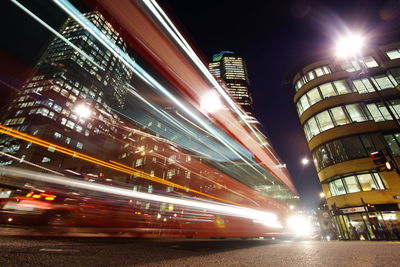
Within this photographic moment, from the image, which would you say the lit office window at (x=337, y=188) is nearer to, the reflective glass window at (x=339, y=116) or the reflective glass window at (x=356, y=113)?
the reflective glass window at (x=339, y=116)

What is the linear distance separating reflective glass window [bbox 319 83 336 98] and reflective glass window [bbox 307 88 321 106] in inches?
23.8

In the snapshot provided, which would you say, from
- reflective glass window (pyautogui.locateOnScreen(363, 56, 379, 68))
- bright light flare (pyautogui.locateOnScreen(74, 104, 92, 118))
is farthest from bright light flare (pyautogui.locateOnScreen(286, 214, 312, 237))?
bright light flare (pyautogui.locateOnScreen(74, 104, 92, 118))

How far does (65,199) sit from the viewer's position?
610 cm

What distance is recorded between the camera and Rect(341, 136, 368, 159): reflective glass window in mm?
20822

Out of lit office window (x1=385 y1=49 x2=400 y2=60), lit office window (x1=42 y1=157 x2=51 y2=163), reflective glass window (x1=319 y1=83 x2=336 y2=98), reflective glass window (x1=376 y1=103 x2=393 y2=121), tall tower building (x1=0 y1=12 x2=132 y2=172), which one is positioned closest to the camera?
reflective glass window (x1=376 y1=103 x2=393 y2=121)

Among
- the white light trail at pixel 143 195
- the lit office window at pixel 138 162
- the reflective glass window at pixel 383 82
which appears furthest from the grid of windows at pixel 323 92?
the lit office window at pixel 138 162

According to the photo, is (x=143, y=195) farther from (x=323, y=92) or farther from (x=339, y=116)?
(x=323, y=92)

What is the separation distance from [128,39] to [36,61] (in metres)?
98.2

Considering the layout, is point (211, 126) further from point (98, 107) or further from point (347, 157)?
point (98, 107)

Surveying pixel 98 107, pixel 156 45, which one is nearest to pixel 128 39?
pixel 156 45

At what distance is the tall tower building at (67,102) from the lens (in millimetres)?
58859

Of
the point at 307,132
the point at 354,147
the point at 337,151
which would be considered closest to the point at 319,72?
the point at 307,132

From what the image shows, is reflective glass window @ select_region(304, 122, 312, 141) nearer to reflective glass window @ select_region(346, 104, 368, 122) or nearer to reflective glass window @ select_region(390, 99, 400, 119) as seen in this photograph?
reflective glass window @ select_region(346, 104, 368, 122)

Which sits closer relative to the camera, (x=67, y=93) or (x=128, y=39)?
(x=128, y=39)
